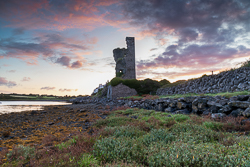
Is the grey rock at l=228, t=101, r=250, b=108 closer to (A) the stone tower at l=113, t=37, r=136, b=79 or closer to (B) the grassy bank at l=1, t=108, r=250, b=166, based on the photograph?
(B) the grassy bank at l=1, t=108, r=250, b=166

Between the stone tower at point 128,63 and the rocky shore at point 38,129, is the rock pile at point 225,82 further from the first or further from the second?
the stone tower at point 128,63

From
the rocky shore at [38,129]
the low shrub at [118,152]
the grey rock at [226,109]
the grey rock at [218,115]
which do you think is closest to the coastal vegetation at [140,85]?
the rocky shore at [38,129]

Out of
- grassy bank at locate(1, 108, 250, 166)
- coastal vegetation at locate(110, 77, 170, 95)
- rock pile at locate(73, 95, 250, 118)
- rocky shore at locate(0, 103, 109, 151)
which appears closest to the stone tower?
coastal vegetation at locate(110, 77, 170, 95)

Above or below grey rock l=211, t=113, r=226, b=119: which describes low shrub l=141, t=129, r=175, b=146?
below

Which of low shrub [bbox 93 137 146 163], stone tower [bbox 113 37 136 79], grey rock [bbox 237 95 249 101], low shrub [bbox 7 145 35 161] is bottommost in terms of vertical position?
low shrub [bbox 7 145 35 161]

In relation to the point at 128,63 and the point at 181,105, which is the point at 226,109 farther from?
the point at 128,63

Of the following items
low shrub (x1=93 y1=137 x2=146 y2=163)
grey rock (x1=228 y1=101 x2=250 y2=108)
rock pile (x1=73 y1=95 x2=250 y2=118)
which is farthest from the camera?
rock pile (x1=73 y1=95 x2=250 y2=118)

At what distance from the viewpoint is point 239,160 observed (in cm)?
298

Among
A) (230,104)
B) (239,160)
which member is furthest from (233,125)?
(239,160)

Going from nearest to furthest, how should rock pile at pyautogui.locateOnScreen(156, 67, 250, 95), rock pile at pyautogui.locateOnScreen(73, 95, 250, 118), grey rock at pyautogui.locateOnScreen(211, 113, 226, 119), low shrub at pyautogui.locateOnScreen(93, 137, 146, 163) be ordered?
low shrub at pyautogui.locateOnScreen(93, 137, 146, 163) → rock pile at pyautogui.locateOnScreen(73, 95, 250, 118) → grey rock at pyautogui.locateOnScreen(211, 113, 226, 119) → rock pile at pyautogui.locateOnScreen(156, 67, 250, 95)

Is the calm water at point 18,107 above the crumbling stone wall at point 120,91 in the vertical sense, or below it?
below

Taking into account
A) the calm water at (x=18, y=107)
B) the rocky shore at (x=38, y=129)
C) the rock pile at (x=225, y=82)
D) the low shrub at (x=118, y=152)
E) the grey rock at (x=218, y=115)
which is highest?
the rock pile at (x=225, y=82)

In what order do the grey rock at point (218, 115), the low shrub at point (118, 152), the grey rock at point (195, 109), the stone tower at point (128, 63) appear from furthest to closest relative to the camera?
the stone tower at point (128, 63) < the grey rock at point (195, 109) < the grey rock at point (218, 115) < the low shrub at point (118, 152)

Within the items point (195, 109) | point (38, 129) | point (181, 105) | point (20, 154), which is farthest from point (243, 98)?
point (38, 129)
